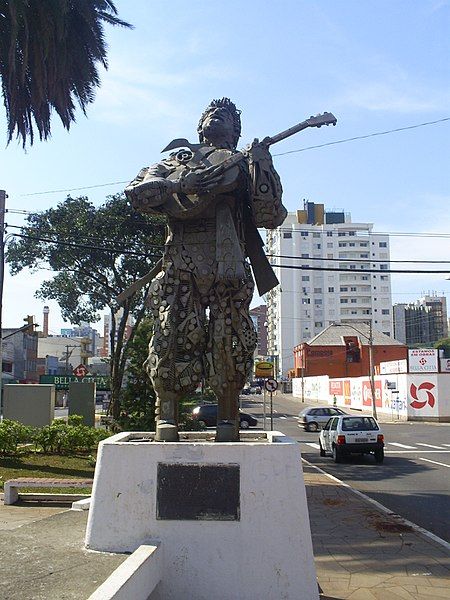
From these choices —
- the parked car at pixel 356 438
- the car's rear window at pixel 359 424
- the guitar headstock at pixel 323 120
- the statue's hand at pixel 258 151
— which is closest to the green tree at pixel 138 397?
the parked car at pixel 356 438

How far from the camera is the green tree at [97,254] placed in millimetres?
19297

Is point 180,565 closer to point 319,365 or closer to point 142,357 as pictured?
point 142,357

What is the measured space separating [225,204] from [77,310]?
61.9 ft

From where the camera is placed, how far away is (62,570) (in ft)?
11.8

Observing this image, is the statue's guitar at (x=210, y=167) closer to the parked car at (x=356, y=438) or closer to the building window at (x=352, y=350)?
the parked car at (x=356, y=438)

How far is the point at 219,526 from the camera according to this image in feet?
13.5

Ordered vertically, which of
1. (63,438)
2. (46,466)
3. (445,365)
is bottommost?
(46,466)

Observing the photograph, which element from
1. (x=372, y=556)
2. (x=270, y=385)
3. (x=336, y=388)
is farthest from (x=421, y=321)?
(x=372, y=556)

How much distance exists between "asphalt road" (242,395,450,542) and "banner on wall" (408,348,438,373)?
373 inches

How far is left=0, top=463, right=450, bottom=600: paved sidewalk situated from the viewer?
11.3ft

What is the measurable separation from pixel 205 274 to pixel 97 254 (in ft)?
51.3

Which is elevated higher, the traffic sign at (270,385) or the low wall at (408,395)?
the traffic sign at (270,385)

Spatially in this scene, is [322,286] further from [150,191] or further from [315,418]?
[150,191]

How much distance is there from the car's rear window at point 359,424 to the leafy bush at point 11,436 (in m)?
8.58
